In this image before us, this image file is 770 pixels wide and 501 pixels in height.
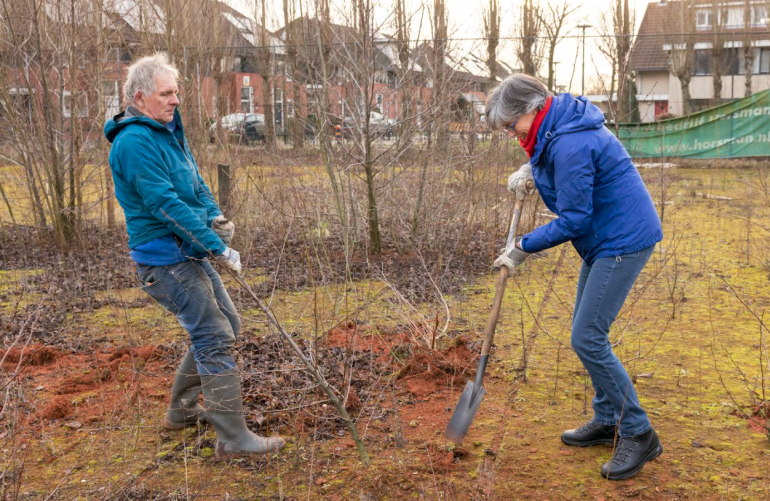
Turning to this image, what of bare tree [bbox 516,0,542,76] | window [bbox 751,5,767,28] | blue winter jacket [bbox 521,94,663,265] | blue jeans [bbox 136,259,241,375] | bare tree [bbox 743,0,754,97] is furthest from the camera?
bare tree [bbox 743,0,754,97]

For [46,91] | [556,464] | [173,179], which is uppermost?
[46,91]

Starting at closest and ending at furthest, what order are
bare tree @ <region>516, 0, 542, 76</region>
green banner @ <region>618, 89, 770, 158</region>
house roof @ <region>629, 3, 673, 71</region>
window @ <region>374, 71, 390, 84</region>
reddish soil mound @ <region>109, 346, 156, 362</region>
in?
reddish soil mound @ <region>109, 346, 156, 362</region>, window @ <region>374, 71, 390, 84</region>, bare tree @ <region>516, 0, 542, 76</region>, green banner @ <region>618, 89, 770, 158</region>, house roof @ <region>629, 3, 673, 71</region>

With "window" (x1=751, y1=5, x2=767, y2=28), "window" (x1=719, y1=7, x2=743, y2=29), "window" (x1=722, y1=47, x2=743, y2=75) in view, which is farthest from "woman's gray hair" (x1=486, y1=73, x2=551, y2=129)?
"window" (x1=722, y1=47, x2=743, y2=75)

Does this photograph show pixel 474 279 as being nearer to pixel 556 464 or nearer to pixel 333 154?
pixel 333 154

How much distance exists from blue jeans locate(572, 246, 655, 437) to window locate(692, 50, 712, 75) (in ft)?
104

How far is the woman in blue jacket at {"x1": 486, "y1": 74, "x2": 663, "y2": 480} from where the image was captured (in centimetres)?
298

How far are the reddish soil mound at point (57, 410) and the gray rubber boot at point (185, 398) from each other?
66 cm

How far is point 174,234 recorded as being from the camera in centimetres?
330

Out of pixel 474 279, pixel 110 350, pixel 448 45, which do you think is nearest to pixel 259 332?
pixel 110 350

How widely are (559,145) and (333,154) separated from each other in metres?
4.77

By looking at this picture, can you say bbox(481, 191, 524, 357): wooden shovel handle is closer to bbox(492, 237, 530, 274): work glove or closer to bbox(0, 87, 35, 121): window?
bbox(492, 237, 530, 274): work glove

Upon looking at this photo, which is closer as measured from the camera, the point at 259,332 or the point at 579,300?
the point at 579,300

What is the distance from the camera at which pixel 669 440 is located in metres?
3.60

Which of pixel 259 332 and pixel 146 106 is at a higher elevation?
pixel 146 106
